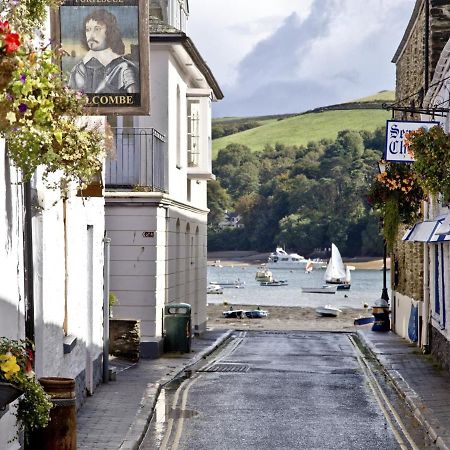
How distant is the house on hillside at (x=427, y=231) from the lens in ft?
76.3

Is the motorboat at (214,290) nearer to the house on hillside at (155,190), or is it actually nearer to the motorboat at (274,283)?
the motorboat at (274,283)

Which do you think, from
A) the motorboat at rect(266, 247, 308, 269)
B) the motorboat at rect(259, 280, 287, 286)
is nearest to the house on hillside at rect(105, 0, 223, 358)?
the motorboat at rect(259, 280, 287, 286)

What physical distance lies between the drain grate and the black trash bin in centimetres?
267

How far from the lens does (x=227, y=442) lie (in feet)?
47.8

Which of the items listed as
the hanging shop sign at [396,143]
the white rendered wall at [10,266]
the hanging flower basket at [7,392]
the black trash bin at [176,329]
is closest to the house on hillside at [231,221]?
the black trash bin at [176,329]

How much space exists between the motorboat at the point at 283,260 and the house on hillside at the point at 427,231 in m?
118

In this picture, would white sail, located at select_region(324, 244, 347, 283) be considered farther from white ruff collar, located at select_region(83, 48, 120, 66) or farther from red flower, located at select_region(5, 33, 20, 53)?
red flower, located at select_region(5, 33, 20, 53)

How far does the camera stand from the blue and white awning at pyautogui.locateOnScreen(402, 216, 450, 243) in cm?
2108

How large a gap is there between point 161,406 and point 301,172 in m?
155

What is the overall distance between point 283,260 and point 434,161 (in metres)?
138

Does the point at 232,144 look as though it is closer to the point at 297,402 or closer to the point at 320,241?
the point at 320,241

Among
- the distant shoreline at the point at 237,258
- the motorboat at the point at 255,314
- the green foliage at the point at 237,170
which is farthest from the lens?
the green foliage at the point at 237,170

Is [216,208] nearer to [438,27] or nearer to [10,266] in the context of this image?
[438,27]

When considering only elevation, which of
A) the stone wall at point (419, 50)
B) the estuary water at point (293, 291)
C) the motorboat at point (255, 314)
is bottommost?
the estuary water at point (293, 291)
